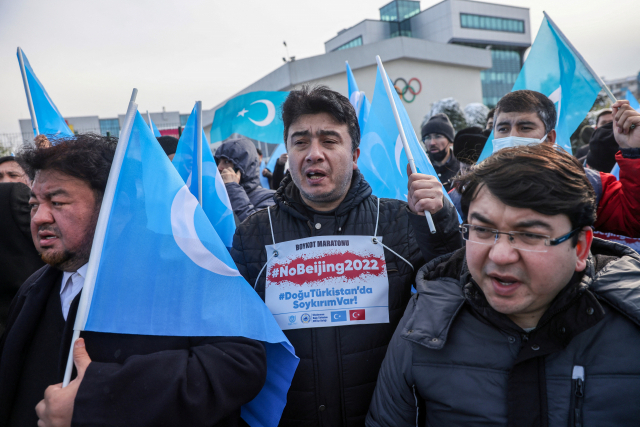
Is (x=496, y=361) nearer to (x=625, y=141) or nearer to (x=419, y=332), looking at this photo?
(x=419, y=332)

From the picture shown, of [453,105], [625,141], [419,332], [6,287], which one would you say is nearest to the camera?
[419,332]

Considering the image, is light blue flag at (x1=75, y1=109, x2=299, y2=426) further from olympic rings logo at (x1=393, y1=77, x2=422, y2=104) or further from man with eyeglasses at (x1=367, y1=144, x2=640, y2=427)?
olympic rings logo at (x1=393, y1=77, x2=422, y2=104)

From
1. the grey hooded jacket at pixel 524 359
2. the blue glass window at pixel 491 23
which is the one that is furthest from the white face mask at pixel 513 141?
the blue glass window at pixel 491 23

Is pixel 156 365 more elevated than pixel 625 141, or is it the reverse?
pixel 625 141

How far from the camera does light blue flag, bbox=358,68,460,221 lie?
3.00 meters

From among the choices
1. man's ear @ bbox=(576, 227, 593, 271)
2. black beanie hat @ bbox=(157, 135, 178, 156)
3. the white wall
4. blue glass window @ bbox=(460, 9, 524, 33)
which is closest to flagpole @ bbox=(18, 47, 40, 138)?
black beanie hat @ bbox=(157, 135, 178, 156)

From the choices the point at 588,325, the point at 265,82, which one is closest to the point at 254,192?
the point at 588,325

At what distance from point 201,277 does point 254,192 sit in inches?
106

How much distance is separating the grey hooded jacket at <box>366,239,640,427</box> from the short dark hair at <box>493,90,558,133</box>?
4.65 ft

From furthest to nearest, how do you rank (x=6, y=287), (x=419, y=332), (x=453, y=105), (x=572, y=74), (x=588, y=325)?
1. (x=453, y=105)
2. (x=572, y=74)
3. (x=6, y=287)
4. (x=419, y=332)
5. (x=588, y=325)

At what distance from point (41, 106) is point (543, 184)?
4354 mm

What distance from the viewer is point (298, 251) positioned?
6.81 feet

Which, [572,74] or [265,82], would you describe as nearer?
[572,74]

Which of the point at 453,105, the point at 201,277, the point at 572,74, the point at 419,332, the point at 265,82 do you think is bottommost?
the point at 419,332
